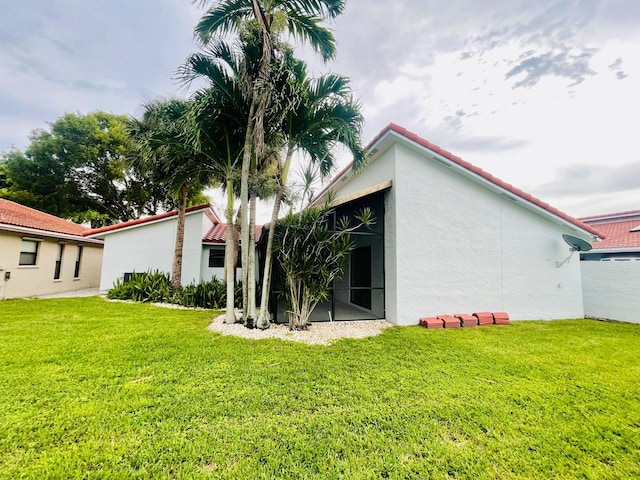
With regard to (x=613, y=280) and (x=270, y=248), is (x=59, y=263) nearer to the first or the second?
(x=270, y=248)

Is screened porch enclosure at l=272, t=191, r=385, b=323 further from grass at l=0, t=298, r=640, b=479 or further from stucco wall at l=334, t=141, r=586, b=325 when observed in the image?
grass at l=0, t=298, r=640, b=479

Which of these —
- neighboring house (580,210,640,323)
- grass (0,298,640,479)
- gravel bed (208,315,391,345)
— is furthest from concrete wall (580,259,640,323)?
gravel bed (208,315,391,345)

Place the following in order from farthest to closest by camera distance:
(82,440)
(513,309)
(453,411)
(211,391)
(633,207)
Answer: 1. (633,207)
2. (513,309)
3. (211,391)
4. (453,411)
5. (82,440)

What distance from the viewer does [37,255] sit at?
13836mm

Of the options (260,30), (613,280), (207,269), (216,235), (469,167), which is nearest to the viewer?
(260,30)

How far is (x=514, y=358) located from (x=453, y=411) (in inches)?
129

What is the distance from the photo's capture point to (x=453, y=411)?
364 cm

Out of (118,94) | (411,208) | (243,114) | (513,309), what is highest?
(118,94)

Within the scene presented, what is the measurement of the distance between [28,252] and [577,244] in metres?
24.9

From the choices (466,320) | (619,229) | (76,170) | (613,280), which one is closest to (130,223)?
(76,170)

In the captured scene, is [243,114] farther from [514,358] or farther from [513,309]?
[513,309]

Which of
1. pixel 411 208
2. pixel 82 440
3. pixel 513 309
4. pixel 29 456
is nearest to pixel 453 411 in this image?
pixel 82 440

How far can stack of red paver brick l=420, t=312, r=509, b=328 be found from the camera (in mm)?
8430

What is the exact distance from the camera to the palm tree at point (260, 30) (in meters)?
7.07
